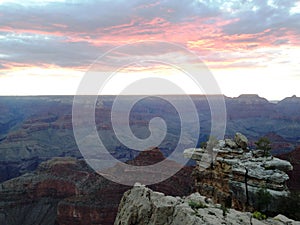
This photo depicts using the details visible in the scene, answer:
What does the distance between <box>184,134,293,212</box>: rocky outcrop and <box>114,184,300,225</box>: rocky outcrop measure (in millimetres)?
8572

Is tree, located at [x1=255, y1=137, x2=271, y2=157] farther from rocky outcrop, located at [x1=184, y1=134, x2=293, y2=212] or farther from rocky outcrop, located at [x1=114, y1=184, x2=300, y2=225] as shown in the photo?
rocky outcrop, located at [x1=114, y1=184, x2=300, y2=225]

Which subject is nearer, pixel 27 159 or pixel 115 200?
pixel 115 200

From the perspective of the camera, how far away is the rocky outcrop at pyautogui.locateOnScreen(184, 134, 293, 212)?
21.7m

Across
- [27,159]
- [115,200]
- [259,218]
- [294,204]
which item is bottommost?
[27,159]

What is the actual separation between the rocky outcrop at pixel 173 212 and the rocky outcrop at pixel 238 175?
8.57 metres

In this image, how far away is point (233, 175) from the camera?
24500mm

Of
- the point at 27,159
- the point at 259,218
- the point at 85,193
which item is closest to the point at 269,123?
the point at 27,159

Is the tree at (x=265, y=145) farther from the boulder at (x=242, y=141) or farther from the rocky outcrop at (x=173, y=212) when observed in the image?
the rocky outcrop at (x=173, y=212)

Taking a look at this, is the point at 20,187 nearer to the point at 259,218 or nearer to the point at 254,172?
the point at 254,172

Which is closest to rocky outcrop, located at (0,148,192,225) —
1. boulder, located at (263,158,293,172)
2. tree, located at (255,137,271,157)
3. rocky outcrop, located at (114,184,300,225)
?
tree, located at (255,137,271,157)

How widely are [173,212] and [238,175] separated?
1342 centimetres

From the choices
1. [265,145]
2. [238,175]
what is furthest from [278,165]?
[238,175]

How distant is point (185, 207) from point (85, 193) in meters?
57.5

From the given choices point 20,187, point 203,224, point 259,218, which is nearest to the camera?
point 203,224
